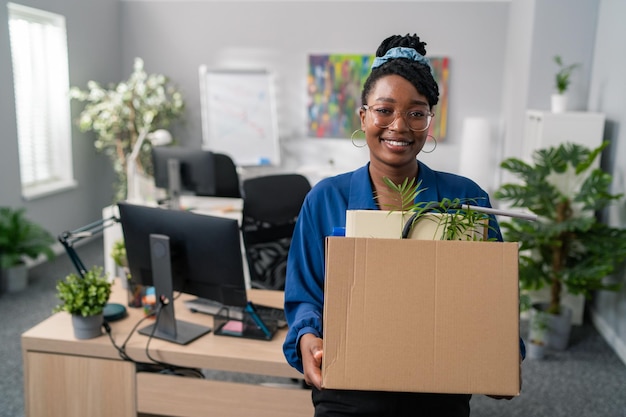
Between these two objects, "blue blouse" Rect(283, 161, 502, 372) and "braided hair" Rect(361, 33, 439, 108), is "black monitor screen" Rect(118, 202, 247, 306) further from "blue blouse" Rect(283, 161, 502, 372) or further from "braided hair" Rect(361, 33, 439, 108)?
"braided hair" Rect(361, 33, 439, 108)

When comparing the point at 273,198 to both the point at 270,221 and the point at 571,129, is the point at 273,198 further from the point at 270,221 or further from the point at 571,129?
the point at 571,129

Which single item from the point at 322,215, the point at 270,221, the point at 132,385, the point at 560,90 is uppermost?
the point at 560,90

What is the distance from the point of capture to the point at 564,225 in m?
3.27

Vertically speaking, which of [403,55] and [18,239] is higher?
[403,55]

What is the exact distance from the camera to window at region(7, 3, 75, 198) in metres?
4.70

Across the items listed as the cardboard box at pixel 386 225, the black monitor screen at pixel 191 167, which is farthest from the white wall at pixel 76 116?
the cardboard box at pixel 386 225

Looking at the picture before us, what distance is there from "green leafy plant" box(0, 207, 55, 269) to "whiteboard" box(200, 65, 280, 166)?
202cm

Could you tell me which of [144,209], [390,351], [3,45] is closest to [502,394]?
[390,351]

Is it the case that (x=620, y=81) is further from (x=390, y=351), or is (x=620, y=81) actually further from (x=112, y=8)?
(x=112, y=8)

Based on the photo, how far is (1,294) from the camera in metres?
4.13

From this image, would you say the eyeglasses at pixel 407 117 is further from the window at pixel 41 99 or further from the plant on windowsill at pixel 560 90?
the window at pixel 41 99

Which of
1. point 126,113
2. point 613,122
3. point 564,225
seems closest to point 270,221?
point 564,225

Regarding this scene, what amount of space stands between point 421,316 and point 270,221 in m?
1.82

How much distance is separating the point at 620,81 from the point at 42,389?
361 centimetres
